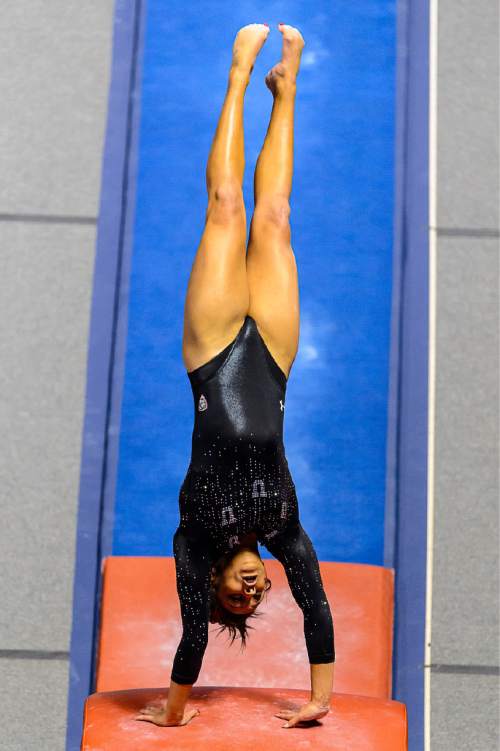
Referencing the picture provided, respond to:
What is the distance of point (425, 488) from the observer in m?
4.34

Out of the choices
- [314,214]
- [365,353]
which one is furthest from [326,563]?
[314,214]

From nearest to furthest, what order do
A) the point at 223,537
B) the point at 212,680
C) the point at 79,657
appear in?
the point at 223,537, the point at 212,680, the point at 79,657

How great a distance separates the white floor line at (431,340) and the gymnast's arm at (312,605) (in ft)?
3.81

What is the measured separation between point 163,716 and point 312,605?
0.52m

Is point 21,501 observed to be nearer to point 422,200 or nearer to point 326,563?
point 326,563

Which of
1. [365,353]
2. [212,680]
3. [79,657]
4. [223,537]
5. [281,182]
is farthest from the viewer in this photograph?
[365,353]

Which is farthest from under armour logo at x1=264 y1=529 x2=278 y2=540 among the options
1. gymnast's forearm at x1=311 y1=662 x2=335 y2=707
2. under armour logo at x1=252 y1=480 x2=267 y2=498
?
gymnast's forearm at x1=311 y1=662 x2=335 y2=707

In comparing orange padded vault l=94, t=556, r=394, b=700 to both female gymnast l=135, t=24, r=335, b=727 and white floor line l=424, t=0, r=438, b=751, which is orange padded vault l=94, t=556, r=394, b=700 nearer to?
white floor line l=424, t=0, r=438, b=751

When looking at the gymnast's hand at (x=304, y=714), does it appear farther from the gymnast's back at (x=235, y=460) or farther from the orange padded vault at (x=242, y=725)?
the gymnast's back at (x=235, y=460)

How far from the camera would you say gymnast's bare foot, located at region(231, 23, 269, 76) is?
340 centimetres

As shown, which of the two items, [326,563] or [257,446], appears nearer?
[257,446]

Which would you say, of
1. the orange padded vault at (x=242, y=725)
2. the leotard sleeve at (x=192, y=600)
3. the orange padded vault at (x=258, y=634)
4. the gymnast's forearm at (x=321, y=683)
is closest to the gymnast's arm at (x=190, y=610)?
the leotard sleeve at (x=192, y=600)

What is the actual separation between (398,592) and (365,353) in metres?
0.99

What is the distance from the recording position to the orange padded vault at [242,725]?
2.91m
